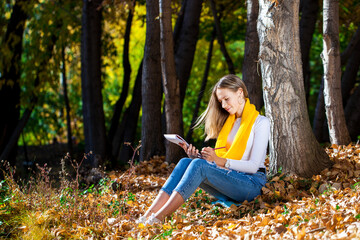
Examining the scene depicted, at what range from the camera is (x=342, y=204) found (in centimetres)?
368

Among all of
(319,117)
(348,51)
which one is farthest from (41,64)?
(348,51)

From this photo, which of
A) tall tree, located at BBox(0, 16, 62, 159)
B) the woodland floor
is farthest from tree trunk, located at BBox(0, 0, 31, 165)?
the woodland floor

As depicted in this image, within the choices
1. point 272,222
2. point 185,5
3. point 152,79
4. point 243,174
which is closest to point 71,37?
point 185,5

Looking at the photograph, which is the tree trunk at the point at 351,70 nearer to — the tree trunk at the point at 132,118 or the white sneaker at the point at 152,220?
the tree trunk at the point at 132,118

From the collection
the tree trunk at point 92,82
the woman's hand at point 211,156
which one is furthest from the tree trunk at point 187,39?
the woman's hand at point 211,156

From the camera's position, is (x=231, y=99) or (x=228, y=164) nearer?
(x=228, y=164)

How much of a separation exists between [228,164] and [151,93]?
10.5ft

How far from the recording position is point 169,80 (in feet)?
21.5

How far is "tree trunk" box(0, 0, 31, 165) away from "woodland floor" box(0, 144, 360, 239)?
5319 mm

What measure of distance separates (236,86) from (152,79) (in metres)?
2.88

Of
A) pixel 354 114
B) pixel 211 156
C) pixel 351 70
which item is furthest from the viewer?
pixel 351 70

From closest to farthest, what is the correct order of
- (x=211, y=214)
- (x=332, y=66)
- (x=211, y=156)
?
(x=211, y=156) → (x=211, y=214) → (x=332, y=66)

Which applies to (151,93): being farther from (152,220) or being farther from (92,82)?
(152,220)

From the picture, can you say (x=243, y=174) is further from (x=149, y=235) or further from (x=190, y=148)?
(x=149, y=235)
